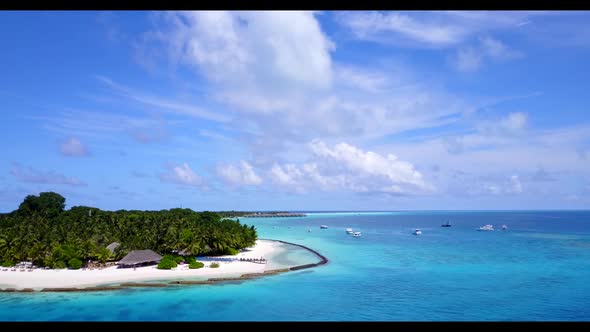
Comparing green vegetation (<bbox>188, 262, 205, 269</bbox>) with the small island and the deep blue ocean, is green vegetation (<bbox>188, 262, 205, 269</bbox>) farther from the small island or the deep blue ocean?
the deep blue ocean

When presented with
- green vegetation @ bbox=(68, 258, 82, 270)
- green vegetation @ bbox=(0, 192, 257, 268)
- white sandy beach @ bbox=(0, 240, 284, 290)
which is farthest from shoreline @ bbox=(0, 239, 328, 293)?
green vegetation @ bbox=(0, 192, 257, 268)

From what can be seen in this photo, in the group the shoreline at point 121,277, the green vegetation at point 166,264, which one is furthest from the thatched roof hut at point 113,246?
the green vegetation at point 166,264

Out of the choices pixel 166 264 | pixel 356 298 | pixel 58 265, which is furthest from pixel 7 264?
pixel 356 298

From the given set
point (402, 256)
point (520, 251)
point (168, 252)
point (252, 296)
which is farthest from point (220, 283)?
point (520, 251)

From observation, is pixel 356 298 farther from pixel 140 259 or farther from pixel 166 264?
pixel 140 259

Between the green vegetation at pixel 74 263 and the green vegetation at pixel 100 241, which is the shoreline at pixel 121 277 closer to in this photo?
the green vegetation at pixel 74 263
